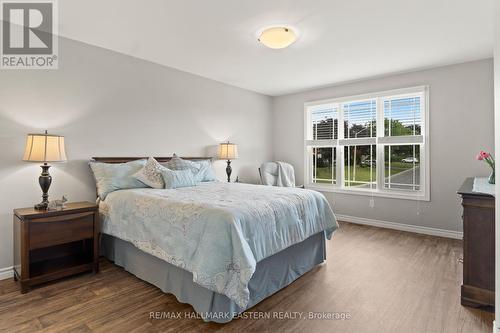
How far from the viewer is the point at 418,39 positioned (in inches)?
122

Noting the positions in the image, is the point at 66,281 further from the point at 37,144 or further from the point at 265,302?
the point at 265,302

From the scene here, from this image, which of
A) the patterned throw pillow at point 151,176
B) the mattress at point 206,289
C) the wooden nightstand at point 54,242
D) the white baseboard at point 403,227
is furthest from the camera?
the white baseboard at point 403,227

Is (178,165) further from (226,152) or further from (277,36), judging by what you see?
(277,36)

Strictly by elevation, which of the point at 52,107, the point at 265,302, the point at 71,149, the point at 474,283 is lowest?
the point at 265,302

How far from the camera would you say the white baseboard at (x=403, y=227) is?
13.1 ft

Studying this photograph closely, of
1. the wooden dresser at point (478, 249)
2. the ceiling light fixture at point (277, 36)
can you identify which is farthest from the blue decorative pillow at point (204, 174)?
the wooden dresser at point (478, 249)

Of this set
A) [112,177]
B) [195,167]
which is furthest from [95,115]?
[195,167]

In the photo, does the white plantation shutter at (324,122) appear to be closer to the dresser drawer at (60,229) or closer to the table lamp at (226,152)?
the table lamp at (226,152)

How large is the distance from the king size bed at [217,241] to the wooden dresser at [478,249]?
1.18 metres

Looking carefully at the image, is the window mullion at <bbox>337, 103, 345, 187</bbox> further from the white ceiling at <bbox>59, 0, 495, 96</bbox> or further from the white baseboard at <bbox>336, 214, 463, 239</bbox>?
the white ceiling at <bbox>59, 0, 495, 96</bbox>

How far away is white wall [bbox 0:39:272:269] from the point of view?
274 centimetres

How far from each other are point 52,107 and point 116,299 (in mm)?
2159

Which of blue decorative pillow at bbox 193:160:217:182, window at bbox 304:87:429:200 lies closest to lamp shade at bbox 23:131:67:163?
blue decorative pillow at bbox 193:160:217:182

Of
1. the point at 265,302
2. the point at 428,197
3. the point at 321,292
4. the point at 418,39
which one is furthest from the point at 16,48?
the point at 428,197
